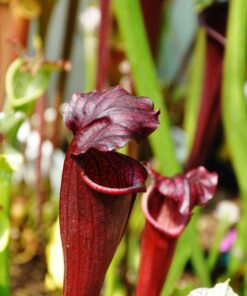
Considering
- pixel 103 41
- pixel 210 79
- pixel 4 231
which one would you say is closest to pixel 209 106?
pixel 210 79

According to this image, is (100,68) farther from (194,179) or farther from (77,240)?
(77,240)

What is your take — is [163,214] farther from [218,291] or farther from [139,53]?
[139,53]

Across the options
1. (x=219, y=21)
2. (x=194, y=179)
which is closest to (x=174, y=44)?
(x=219, y=21)

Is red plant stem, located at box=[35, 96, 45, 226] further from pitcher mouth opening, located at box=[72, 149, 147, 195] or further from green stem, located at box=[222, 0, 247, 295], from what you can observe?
pitcher mouth opening, located at box=[72, 149, 147, 195]

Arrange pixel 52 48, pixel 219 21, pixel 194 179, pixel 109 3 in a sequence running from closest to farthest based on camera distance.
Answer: pixel 194 179 < pixel 109 3 < pixel 219 21 < pixel 52 48

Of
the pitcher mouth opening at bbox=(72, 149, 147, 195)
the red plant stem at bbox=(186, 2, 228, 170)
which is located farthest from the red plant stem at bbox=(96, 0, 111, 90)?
the pitcher mouth opening at bbox=(72, 149, 147, 195)

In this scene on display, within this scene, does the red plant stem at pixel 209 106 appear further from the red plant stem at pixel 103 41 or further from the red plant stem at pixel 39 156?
the red plant stem at pixel 39 156
